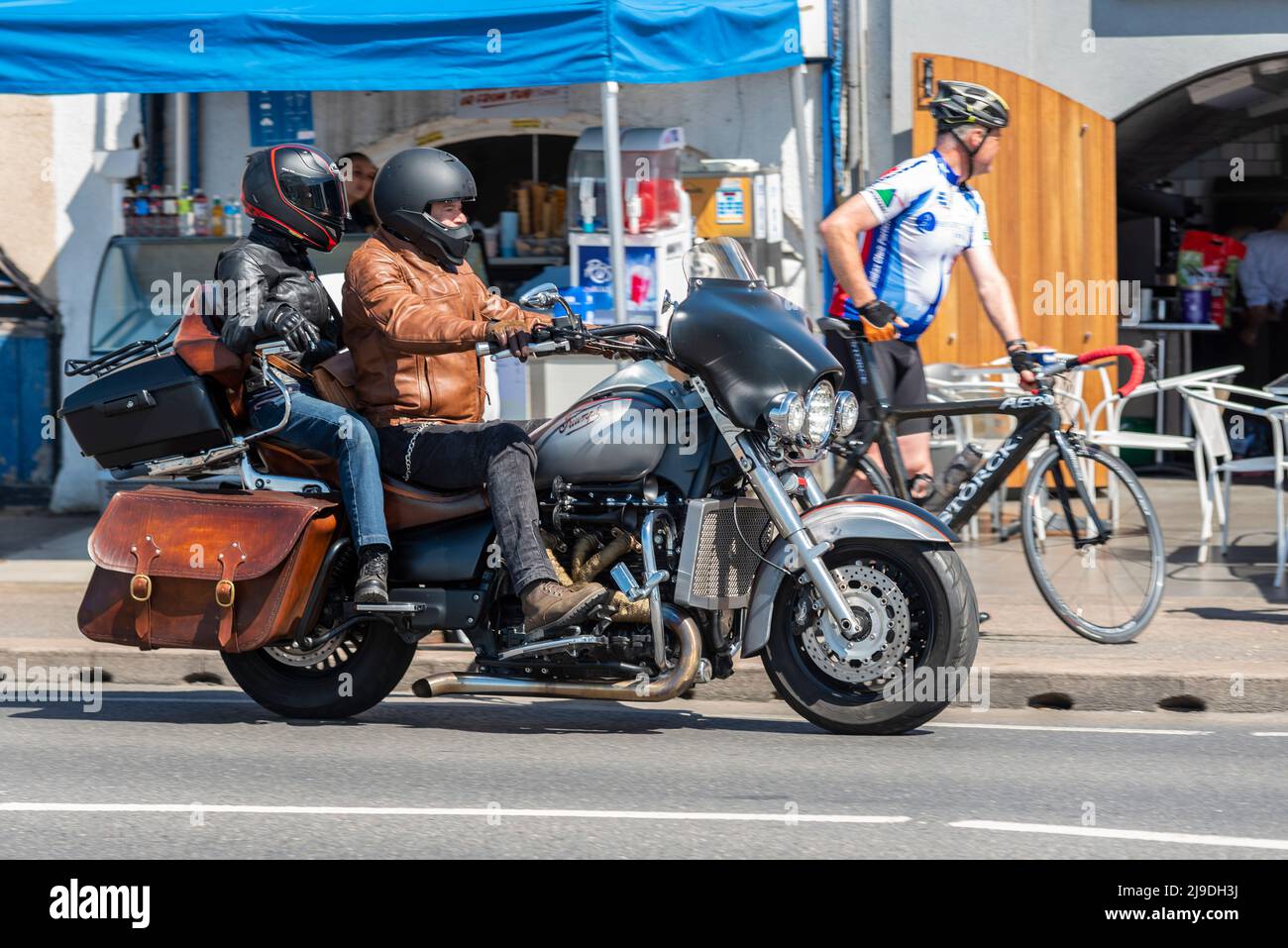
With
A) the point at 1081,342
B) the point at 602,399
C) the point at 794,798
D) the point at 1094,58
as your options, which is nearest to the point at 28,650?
the point at 602,399

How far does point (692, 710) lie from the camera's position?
6844mm

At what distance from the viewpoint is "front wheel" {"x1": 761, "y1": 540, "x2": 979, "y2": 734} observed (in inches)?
225

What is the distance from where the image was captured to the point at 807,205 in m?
11.9

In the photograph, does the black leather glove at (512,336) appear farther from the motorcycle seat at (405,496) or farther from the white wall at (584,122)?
the white wall at (584,122)

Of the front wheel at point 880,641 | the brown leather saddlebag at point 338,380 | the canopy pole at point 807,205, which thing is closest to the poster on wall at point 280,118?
the canopy pole at point 807,205

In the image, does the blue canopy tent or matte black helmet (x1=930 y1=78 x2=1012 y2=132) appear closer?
matte black helmet (x1=930 y1=78 x2=1012 y2=132)

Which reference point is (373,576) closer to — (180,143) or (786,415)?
(786,415)

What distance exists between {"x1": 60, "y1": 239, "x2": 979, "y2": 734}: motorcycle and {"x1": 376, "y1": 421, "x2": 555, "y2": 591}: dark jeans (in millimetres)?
71

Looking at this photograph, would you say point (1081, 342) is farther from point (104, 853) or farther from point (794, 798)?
point (104, 853)

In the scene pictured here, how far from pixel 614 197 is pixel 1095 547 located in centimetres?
380

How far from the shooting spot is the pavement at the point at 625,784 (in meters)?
4.75

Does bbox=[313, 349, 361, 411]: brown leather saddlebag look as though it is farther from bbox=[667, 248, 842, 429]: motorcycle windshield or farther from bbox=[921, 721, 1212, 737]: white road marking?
bbox=[921, 721, 1212, 737]: white road marking

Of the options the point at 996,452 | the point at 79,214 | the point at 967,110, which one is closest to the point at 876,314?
the point at 996,452

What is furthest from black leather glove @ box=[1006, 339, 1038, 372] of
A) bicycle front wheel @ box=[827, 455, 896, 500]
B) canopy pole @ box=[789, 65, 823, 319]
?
canopy pole @ box=[789, 65, 823, 319]
